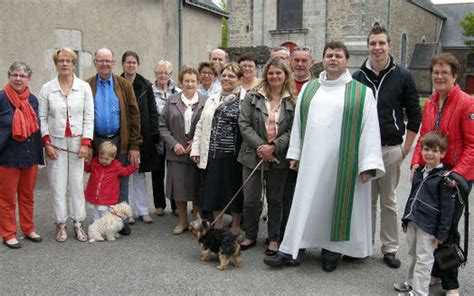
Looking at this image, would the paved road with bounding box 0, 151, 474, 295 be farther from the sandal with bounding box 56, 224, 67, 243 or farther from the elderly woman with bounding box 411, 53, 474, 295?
the elderly woman with bounding box 411, 53, 474, 295

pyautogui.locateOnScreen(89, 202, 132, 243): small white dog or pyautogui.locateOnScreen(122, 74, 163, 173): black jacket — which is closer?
pyautogui.locateOnScreen(89, 202, 132, 243): small white dog

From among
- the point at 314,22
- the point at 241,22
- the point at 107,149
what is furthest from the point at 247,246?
the point at 241,22

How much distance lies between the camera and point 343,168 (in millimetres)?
4457

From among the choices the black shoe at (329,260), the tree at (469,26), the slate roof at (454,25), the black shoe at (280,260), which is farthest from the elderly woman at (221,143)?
the slate roof at (454,25)

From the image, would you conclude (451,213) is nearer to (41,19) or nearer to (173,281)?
(173,281)

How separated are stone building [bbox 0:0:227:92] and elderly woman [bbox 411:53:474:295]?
7.34 metres

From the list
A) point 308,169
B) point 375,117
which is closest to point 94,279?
point 308,169

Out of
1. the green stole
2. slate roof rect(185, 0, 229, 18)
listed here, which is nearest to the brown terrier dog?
the green stole

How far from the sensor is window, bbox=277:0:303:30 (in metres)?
30.2

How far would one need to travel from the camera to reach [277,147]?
473 cm

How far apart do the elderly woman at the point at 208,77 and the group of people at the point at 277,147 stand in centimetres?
57

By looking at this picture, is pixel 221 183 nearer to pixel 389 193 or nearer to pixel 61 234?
pixel 389 193

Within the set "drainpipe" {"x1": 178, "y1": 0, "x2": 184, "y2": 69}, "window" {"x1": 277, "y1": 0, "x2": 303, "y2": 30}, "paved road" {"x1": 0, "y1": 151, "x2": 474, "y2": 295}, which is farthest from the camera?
"window" {"x1": 277, "y1": 0, "x2": 303, "y2": 30}

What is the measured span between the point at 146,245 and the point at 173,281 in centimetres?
110
